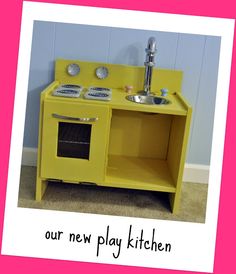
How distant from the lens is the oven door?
1.63 metres

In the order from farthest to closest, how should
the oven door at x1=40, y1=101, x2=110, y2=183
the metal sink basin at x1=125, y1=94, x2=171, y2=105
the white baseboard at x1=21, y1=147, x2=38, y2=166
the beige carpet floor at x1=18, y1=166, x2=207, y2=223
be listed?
1. the white baseboard at x1=21, y1=147, x2=38, y2=166
2. the metal sink basin at x1=125, y1=94, x2=171, y2=105
3. the beige carpet floor at x1=18, y1=166, x2=207, y2=223
4. the oven door at x1=40, y1=101, x2=110, y2=183

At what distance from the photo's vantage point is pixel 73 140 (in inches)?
66.5

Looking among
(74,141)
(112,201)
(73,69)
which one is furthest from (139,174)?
(73,69)

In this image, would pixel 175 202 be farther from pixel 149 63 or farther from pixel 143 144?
pixel 149 63

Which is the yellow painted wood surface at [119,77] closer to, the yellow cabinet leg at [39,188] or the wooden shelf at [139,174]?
the wooden shelf at [139,174]

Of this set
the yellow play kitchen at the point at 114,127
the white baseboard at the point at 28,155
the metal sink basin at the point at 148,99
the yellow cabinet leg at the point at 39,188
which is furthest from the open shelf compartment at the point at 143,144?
the white baseboard at the point at 28,155

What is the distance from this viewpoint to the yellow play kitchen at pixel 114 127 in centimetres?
164

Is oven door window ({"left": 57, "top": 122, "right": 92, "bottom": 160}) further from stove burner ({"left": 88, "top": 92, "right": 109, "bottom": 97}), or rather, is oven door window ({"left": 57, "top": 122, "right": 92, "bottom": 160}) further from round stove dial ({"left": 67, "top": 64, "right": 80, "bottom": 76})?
round stove dial ({"left": 67, "top": 64, "right": 80, "bottom": 76})

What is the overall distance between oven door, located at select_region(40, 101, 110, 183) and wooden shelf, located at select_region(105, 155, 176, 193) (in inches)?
4.6

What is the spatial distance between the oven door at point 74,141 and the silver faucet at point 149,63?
370 millimetres

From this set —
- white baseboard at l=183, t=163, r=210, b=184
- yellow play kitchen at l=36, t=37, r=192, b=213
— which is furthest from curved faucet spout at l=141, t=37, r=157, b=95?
white baseboard at l=183, t=163, r=210, b=184

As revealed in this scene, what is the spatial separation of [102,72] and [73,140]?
46 cm

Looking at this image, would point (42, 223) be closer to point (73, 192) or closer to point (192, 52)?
point (73, 192)

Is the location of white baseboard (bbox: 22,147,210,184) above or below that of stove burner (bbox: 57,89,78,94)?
below
